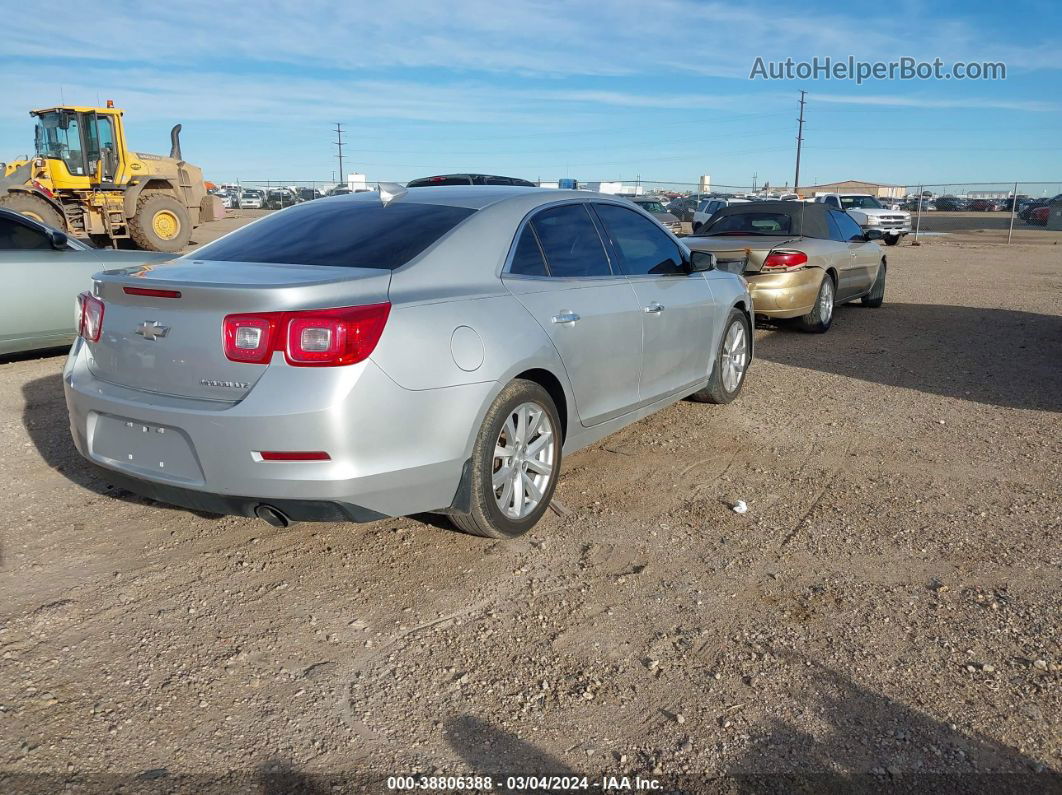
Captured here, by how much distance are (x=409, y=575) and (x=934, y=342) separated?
7.72m

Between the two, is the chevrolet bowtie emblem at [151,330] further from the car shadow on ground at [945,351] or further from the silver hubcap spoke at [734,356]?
the car shadow on ground at [945,351]

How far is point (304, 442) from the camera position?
10.6ft

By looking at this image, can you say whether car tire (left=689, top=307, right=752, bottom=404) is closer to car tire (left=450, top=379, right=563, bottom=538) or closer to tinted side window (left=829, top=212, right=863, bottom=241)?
car tire (left=450, top=379, right=563, bottom=538)

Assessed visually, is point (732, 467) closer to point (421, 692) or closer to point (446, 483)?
point (446, 483)

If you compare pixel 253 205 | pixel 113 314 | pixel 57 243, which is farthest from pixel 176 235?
pixel 253 205

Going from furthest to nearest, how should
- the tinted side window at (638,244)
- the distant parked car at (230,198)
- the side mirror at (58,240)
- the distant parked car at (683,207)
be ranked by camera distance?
the distant parked car at (230,198) → the distant parked car at (683,207) → the side mirror at (58,240) → the tinted side window at (638,244)

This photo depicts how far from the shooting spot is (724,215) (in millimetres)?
10672

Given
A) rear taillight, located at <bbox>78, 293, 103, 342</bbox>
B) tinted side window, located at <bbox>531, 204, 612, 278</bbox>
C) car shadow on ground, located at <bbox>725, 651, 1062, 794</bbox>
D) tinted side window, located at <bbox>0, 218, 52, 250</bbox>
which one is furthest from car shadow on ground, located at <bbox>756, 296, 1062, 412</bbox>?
tinted side window, located at <bbox>0, 218, 52, 250</bbox>

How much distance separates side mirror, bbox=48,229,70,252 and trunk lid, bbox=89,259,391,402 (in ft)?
15.8

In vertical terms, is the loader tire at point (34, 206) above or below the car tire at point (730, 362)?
above

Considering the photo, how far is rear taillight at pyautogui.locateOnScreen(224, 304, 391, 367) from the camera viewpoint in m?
3.24

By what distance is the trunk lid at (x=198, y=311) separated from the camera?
329 cm

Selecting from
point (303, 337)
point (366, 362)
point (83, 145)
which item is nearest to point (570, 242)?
point (366, 362)

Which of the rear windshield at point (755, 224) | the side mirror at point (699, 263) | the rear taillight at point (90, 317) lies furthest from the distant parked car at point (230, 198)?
the rear taillight at point (90, 317)
